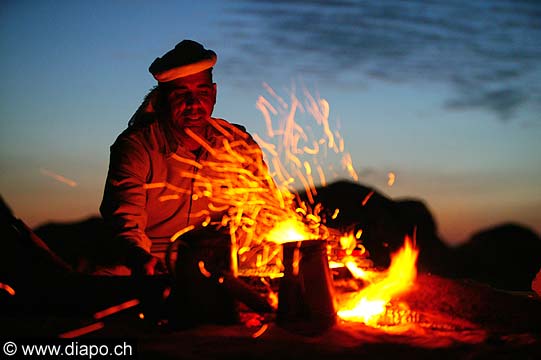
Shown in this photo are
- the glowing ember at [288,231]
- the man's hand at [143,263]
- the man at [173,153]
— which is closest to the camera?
the man's hand at [143,263]

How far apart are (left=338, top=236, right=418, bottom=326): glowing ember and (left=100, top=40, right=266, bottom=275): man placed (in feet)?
5.52

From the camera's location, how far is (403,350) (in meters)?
3.60

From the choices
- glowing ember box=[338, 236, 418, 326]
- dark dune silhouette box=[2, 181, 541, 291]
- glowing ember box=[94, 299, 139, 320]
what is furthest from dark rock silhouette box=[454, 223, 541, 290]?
glowing ember box=[94, 299, 139, 320]

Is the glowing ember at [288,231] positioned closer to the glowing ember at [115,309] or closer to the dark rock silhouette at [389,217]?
the glowing ember at [115,309]

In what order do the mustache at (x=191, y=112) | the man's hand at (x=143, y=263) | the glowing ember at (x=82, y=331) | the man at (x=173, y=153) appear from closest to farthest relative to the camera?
the glowing ember at (x=82, y=331), the man's hand at (x=143, y=263), the man at (x=173, y=153), the mustache at (x=191, y=112)

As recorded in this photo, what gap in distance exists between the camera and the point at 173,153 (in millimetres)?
5836

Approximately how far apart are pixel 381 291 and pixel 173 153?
235 cm

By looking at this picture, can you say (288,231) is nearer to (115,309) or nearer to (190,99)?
(190,99)

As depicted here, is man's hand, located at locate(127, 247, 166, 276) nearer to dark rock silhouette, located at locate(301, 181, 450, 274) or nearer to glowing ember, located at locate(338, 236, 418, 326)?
glowing ember, located at locate(338, 236, 418, 326)

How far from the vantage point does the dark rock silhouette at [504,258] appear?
365 inches

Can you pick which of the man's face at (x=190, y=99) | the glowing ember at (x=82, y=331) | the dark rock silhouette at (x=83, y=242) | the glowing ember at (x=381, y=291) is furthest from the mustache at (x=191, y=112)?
the glowing ember at (x=82, y=331)

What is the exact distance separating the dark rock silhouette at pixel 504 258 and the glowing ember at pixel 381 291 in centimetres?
363

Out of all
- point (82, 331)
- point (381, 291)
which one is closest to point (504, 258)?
point (381, 291)

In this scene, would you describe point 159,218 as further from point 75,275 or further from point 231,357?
point 231,357
